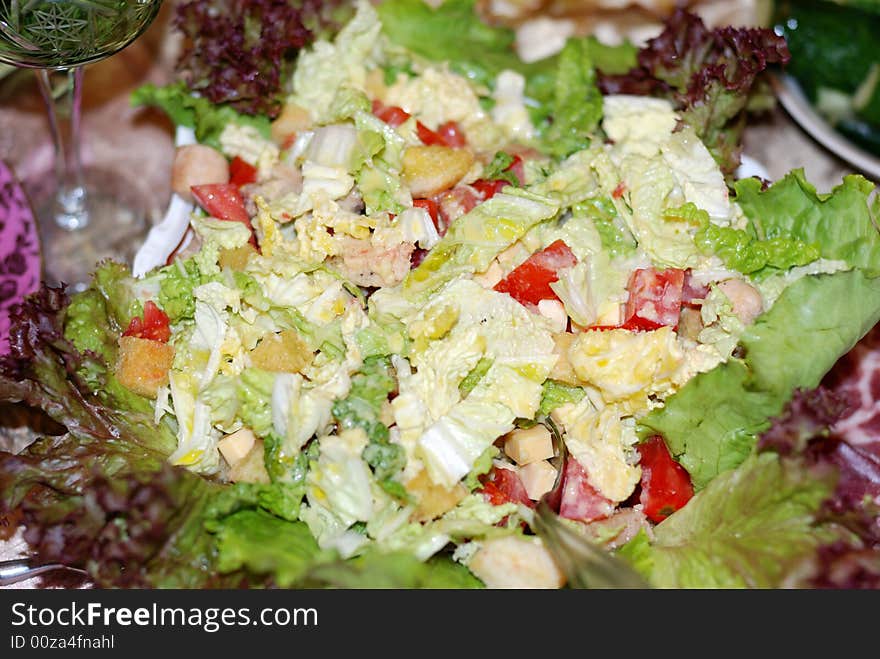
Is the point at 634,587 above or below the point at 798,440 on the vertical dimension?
below

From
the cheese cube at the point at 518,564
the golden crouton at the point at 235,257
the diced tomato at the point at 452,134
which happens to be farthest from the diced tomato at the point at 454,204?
the cheese cube at the point at 518,564

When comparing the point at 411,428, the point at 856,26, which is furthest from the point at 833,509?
the point at 856,26

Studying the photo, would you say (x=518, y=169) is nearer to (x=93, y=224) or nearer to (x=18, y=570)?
(x=93, y=224)

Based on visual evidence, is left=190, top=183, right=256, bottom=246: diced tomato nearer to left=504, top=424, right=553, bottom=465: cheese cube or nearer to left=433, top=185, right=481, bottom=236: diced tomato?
left=433, top=185, right=481, bottom=236: diced tomato

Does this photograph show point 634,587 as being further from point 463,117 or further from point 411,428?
point 463,117

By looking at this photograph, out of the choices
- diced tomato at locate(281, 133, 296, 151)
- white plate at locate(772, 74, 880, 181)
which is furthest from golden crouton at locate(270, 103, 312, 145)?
white plate at locate(772, 74, 880, 181)

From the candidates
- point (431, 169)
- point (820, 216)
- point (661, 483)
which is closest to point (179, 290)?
point (431, 169)
